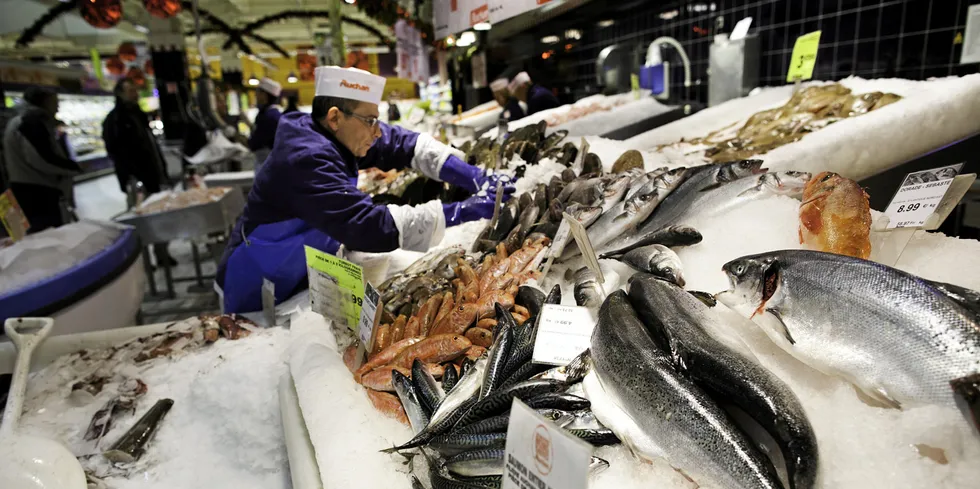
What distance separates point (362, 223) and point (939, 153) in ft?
11.2

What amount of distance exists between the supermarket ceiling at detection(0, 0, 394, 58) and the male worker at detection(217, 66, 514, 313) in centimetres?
995

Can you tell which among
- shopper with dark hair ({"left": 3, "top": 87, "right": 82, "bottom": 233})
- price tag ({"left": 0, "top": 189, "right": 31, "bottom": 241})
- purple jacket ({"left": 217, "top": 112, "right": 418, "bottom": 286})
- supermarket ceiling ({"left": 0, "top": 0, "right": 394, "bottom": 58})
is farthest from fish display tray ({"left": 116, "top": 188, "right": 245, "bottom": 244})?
supermarket ceiling ({"left": 0, "top": 0, "right": 394, "bottom": 58})

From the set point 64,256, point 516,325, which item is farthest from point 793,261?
point 64,256

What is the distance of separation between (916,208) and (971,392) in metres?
0.90

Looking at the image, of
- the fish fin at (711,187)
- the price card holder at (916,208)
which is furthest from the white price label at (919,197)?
the fish fin at (711,187)

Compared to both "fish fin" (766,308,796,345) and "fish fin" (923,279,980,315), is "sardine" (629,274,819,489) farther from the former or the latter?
"fish fin" (923,279,980,315)

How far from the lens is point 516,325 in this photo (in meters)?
1.85

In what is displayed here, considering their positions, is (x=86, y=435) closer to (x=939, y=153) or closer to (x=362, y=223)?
(x=362, y=223)

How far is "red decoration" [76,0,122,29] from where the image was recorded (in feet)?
26.9

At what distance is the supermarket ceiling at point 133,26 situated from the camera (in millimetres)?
13345

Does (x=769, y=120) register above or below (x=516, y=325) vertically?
above

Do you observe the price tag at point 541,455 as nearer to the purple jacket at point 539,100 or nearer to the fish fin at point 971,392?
the fish fin at point 971,392

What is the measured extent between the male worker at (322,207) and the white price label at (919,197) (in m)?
2.03

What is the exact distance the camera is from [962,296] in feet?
3.65
